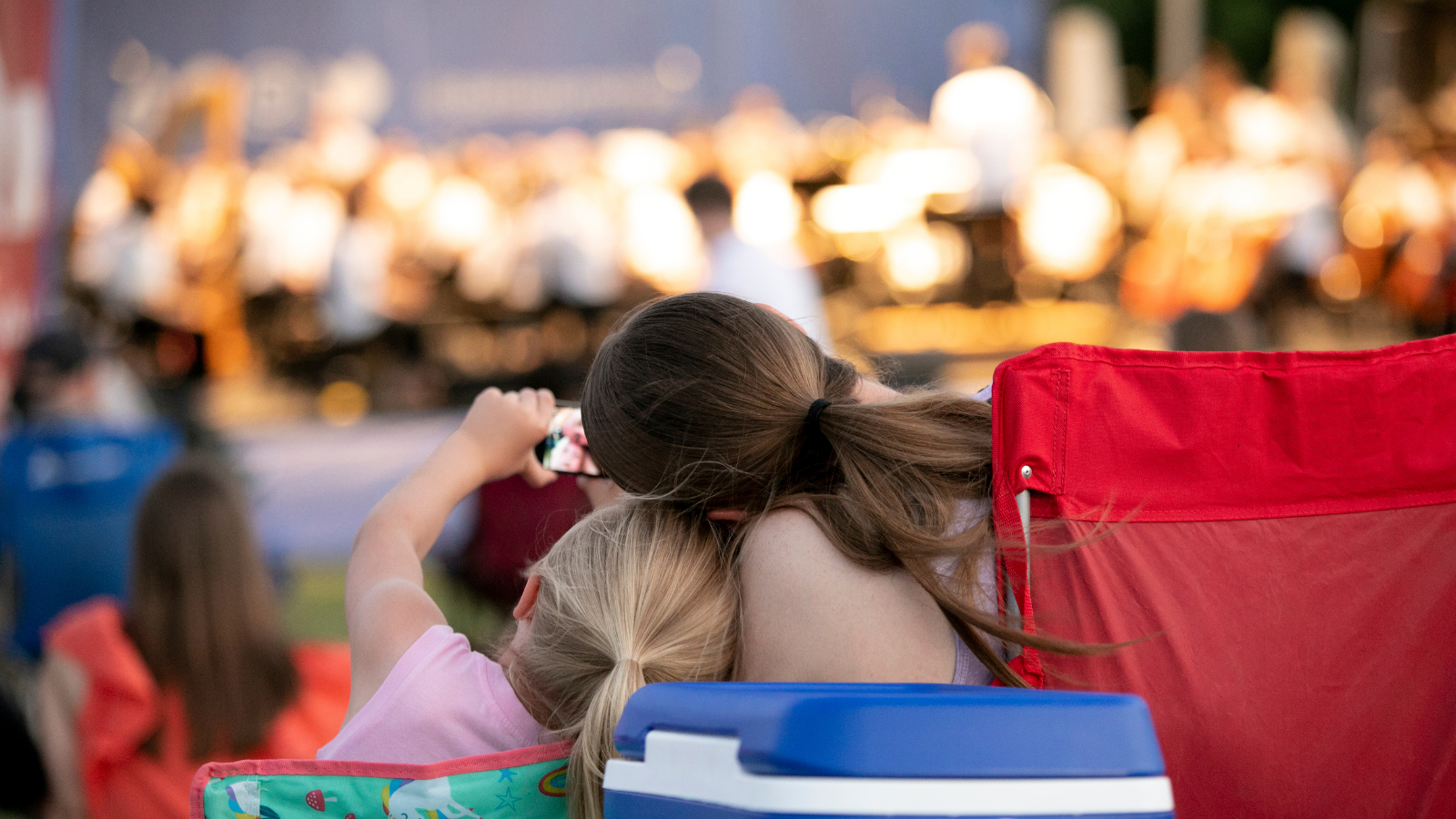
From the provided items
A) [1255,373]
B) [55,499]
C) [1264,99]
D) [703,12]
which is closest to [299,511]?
[55,499]

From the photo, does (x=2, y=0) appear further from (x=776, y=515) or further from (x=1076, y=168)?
(x=776, y=515)

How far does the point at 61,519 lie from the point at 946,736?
2.96 meters

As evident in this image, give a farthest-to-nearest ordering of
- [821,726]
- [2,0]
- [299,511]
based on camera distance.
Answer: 1. [2,0]
2. [299,511]
3. [821,726]

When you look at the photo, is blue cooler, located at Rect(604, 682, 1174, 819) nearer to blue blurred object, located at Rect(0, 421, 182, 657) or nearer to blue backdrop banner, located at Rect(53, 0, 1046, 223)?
blue blurred object, located at Rect(0, 421, 182, 657)

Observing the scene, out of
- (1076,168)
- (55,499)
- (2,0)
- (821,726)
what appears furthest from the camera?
(1076,168)

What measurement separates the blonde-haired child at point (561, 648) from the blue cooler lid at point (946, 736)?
0.88 feet

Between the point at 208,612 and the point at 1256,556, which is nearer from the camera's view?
the point at 1256,556

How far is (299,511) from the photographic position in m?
5.51

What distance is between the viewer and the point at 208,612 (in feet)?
6.55

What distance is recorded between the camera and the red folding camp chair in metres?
→ 0.90

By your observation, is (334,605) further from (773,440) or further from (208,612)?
(773,440)

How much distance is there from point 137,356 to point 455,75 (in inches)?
115

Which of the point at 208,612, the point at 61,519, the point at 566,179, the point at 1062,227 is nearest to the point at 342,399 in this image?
the point at 566,179

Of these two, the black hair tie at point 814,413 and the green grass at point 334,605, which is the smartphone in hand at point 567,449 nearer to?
the black hair tie at point 814,413
